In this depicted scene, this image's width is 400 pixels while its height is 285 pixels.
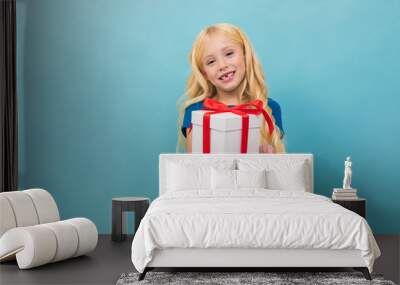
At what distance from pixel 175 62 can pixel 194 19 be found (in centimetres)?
49

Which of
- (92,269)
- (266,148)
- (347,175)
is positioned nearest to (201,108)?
(266,148)

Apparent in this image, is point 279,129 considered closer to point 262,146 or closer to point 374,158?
point 262,146

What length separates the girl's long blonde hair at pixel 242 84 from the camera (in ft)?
23.3

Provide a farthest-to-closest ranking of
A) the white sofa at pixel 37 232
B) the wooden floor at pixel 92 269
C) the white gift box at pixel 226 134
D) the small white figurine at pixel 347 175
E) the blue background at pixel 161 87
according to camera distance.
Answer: the blue background at pixel 161 87, the white gift box at pixel 226 134, the small white figurine at pixel 347 175, the white sofa at pixel 37 232, the wooden floor at pixel 92 269

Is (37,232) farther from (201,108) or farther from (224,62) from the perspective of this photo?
(224,62)

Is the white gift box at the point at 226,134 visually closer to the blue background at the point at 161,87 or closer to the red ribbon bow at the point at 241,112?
the red ribbon bow at the point at 241,112

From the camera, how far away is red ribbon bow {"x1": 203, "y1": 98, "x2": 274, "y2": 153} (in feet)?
22.8

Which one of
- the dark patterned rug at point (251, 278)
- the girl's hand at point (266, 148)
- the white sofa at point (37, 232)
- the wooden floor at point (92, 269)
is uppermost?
the girl's hand at point (266, 148)

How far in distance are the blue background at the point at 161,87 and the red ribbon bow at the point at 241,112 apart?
23 centimetres

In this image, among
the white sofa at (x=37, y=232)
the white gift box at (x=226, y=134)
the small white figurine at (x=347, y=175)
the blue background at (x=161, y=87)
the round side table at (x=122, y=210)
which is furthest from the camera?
the blue background at (x=161, y=87)

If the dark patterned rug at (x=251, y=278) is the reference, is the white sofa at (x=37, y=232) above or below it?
above

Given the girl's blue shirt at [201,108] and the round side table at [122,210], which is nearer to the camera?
the round side table at [122,210]

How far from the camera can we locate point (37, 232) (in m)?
5.17

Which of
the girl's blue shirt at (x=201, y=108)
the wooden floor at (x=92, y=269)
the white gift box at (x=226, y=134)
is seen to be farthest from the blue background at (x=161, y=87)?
the wooden floor at (x=92, y=269)
